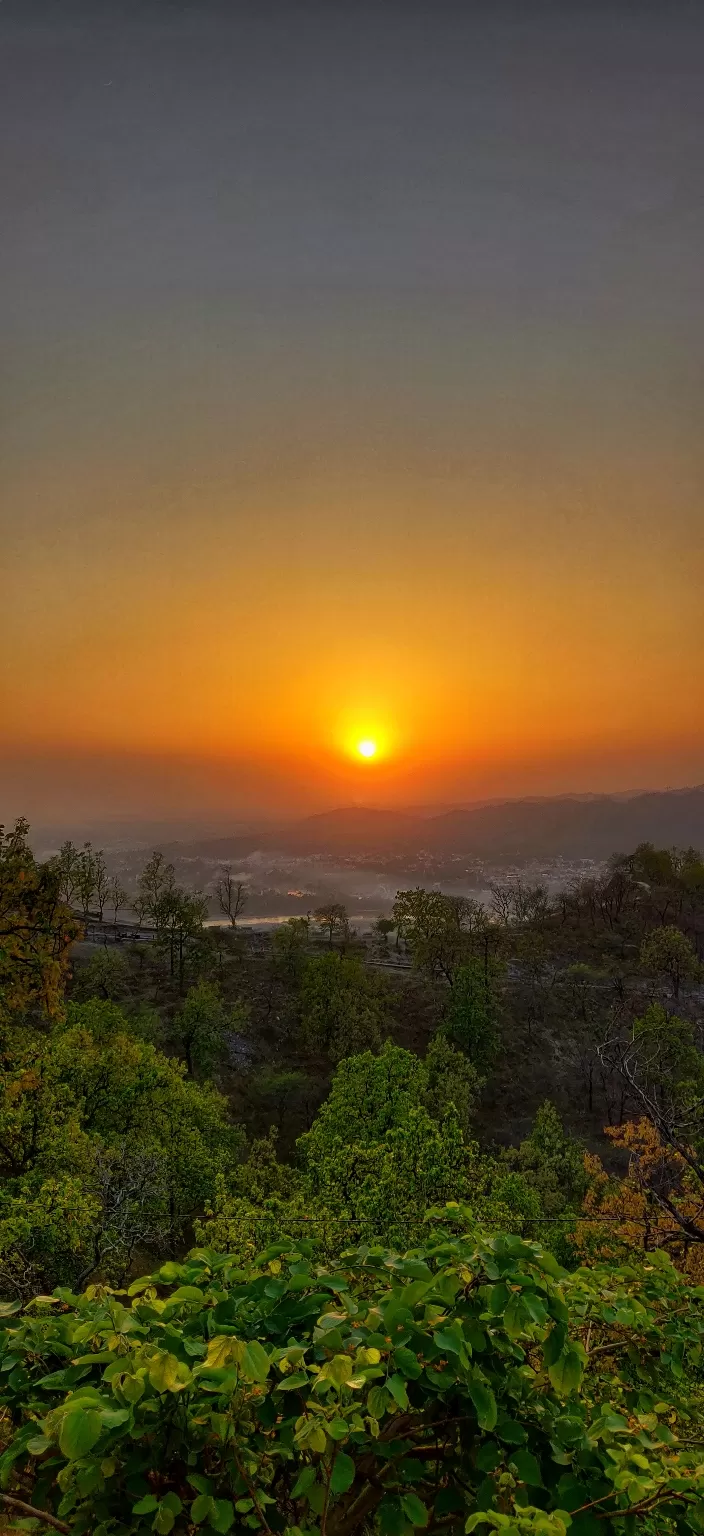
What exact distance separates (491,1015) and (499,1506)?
5585 cm

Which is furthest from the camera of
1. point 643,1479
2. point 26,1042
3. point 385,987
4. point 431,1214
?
point 385,987

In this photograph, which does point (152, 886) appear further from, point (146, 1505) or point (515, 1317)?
point (515, 1317)

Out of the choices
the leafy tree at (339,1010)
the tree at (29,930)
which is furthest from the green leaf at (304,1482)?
the leafy tree at (339,1010)

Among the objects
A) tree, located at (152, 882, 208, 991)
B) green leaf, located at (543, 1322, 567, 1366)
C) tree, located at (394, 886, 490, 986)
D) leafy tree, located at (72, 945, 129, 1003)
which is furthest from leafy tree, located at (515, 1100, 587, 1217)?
tree, located at (152, 882, 208, 991)

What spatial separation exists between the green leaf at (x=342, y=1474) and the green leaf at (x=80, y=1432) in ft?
3.68

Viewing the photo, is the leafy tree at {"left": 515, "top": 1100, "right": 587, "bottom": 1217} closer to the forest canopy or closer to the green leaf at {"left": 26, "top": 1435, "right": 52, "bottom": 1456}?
the forest canopy

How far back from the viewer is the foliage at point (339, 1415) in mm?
3186

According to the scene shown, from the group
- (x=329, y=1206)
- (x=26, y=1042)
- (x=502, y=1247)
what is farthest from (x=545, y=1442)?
(x=26, y=1042)

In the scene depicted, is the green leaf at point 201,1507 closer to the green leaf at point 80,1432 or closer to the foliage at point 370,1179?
the green leaf at point 80,1432

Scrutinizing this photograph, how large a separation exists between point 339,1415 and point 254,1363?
22.6 inches

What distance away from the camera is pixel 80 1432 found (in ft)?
9.67

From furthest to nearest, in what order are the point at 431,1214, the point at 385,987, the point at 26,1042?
the point at 385,987
the point at 26,1042
the point at 431,1214

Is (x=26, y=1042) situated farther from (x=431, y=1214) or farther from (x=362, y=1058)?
(x=431, y=1214)

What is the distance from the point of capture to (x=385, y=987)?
6438 cm
